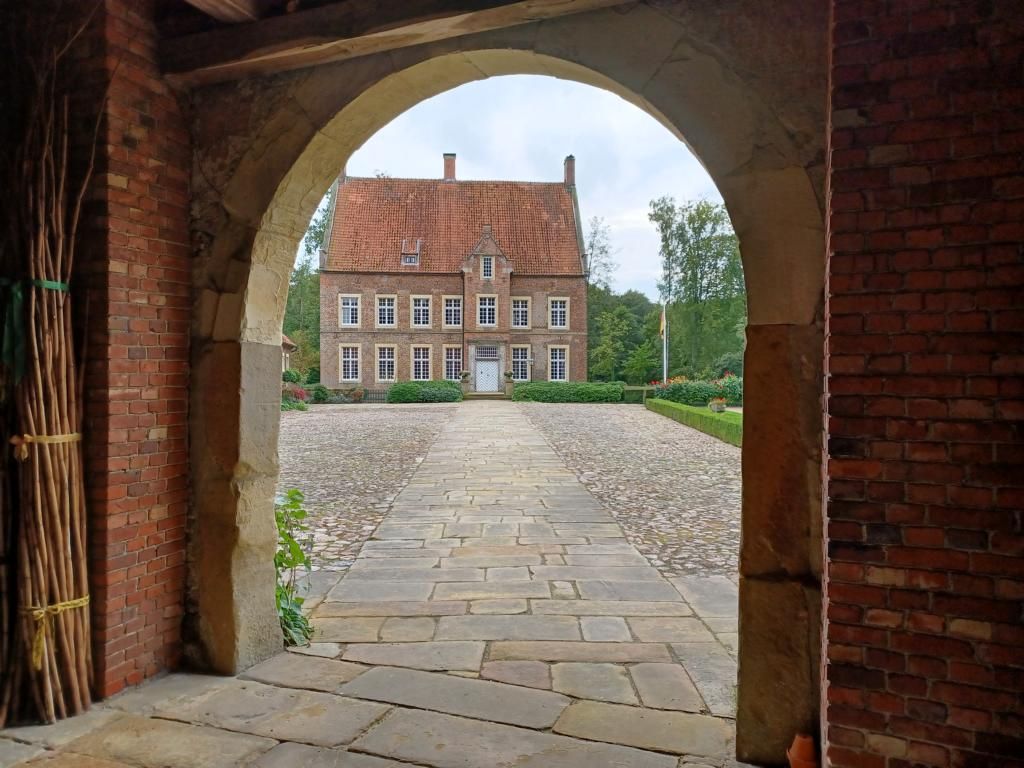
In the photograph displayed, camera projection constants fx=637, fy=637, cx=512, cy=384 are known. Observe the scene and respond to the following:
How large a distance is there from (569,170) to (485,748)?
37640mm

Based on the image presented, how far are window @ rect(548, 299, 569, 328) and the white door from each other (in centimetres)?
385

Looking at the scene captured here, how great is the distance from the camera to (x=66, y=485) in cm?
287

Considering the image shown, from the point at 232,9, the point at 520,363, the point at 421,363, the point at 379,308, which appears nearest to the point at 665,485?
the point at 232,9

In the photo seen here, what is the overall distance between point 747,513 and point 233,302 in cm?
272

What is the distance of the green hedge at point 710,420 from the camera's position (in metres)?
14.9

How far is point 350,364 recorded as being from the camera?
35281 mm

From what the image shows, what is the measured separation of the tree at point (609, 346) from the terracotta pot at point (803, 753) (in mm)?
39915

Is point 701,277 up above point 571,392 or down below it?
above

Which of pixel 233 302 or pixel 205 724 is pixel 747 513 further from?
pixel 233 302

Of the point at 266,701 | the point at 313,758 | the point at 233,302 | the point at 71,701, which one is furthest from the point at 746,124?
the point at 71,701

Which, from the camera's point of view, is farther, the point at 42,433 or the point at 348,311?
the point at 348,311

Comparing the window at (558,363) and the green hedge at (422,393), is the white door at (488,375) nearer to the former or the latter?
the window at (558,363)

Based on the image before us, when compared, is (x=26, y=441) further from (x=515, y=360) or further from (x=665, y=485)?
(x=515, y=360)

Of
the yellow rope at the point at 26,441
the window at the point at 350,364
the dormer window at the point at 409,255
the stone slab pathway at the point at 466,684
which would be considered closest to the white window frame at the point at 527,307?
the dormer window at the point at 409,255
